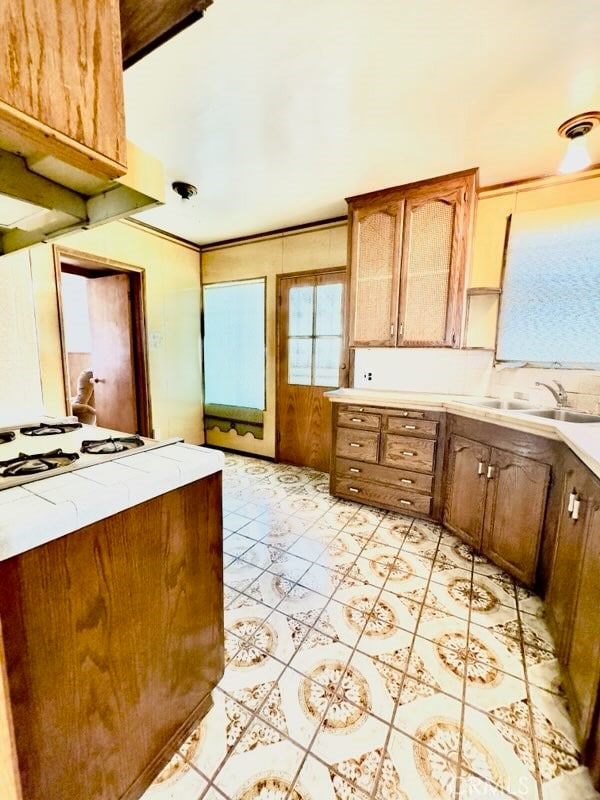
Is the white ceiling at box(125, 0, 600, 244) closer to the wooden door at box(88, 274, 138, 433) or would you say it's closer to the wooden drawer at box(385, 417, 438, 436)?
the wooden door at box(88, 274, 138, 433)

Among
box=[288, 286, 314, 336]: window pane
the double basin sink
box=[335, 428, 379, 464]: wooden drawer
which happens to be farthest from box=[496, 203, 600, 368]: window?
box=[288, 286, 314, 336]: window pane

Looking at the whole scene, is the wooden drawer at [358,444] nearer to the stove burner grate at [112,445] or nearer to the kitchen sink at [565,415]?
the kitchen sink at [565,415]

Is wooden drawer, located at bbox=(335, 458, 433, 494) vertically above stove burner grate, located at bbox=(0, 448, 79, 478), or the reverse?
stove burner grate, located at bbox=(0, 448, 79, 478)

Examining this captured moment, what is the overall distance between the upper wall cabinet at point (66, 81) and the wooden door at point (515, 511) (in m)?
2.14

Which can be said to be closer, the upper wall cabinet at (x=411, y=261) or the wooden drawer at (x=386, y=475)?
the upper wall cabinet at (x=411, y=261)

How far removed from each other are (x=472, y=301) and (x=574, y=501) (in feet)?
5.93

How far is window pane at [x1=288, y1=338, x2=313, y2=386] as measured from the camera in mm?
3496

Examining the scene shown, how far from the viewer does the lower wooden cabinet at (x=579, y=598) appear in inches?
39.9

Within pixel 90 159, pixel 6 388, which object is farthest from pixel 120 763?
pixel 6 388

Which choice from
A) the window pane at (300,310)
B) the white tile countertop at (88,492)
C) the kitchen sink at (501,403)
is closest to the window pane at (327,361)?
the window pane at (300,310)

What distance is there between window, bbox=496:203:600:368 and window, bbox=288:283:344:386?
145 centimetres

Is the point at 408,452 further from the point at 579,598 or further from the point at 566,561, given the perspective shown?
the point at 579,598

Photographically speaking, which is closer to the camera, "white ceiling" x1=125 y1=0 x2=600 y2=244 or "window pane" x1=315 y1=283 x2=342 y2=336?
"white ceiling" x1=125 y1=0 x2=600 y2=244

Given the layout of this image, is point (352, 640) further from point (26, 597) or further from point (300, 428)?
point (300, 428)
